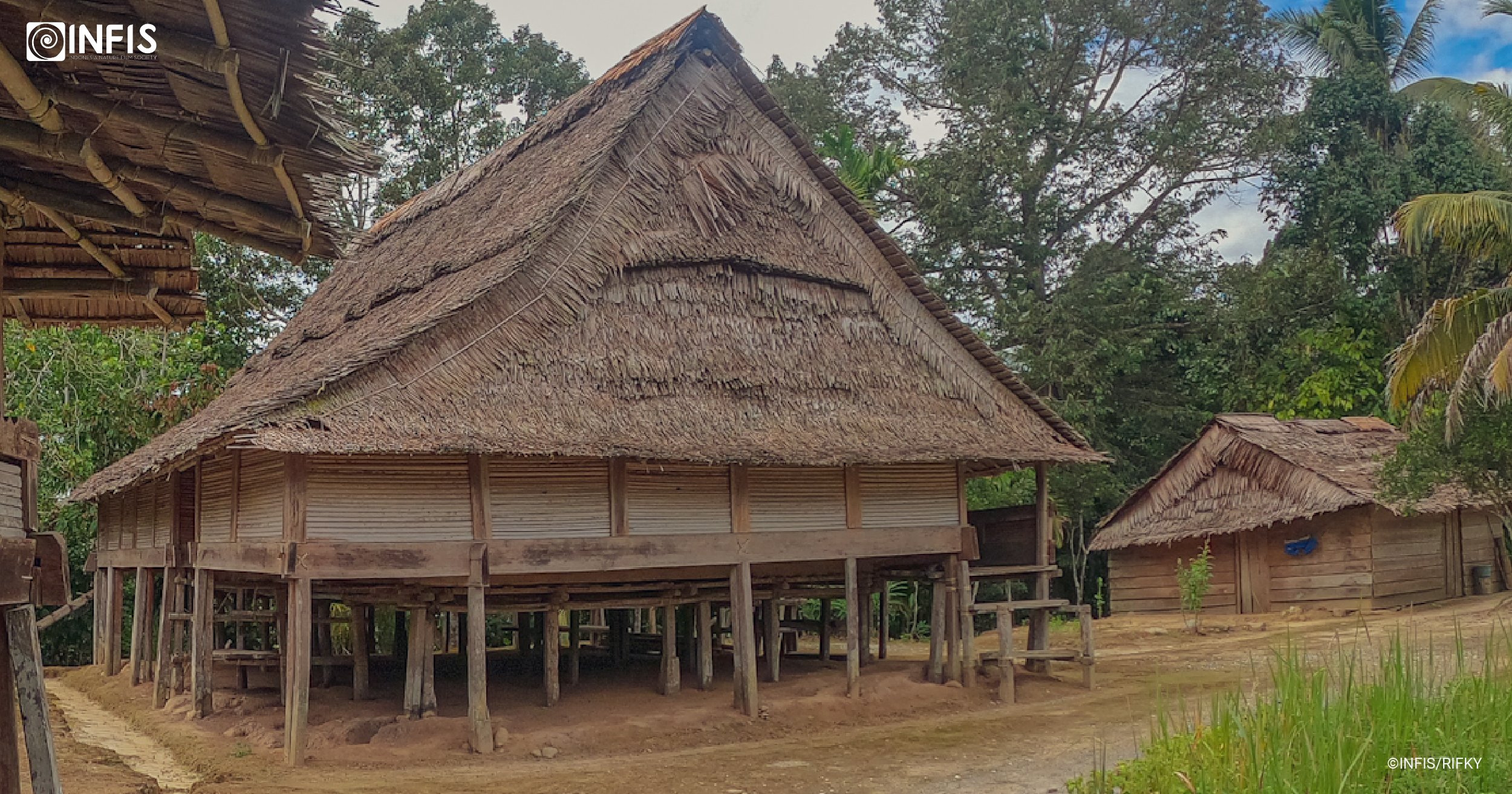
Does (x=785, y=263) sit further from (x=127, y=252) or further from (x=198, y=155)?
(x=198, y=155)

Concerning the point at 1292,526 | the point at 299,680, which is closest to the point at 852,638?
the point at 299,680

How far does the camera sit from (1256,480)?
20.9 meters

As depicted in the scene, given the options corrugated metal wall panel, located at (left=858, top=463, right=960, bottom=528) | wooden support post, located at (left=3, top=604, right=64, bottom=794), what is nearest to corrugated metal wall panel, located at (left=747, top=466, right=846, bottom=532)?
corrugated metal wall panel, located at (left=858, top=463, right=960, bottom=528)

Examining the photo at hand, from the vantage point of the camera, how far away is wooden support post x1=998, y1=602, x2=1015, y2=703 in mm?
13594

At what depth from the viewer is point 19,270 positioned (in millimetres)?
5387

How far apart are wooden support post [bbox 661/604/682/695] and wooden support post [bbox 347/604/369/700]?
3.07 m

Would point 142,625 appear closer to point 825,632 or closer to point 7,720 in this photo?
point 825,632

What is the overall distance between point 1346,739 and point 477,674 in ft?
24.0

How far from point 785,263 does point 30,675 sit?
1004 cm

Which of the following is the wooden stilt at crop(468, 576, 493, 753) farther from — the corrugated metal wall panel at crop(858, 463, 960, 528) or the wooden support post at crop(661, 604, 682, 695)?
the corrugated metal wall panel at crop(858, 463, 960, 528)

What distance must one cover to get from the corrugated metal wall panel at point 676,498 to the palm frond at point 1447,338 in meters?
10.2

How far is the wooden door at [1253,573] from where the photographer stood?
21078 mm

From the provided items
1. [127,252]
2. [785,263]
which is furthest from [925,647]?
[127,252]

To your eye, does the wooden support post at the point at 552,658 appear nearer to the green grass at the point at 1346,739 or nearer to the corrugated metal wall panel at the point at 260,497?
the corrugated metal wall panel at the point at 260,497
